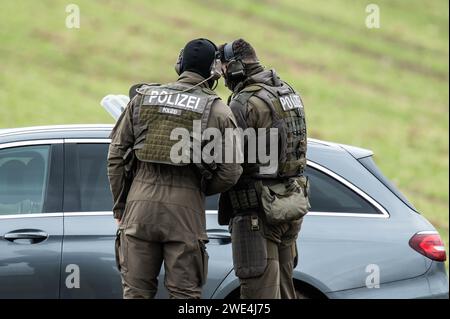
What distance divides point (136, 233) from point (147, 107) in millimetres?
711

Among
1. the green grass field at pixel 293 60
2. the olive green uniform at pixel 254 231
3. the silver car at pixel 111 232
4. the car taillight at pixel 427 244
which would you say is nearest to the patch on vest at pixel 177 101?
the olive green uniform at pixel 254 231

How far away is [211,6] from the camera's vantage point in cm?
2828

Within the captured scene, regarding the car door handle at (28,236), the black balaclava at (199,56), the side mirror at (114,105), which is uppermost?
the side mirror at (114,105)

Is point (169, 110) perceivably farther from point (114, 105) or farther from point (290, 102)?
point (114, 105)

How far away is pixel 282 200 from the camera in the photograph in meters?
5.53

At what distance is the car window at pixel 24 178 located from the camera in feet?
19.7

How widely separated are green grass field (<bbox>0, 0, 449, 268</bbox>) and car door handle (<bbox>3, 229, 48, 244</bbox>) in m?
10.4

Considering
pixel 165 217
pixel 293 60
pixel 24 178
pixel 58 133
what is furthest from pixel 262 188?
pixel 293 60

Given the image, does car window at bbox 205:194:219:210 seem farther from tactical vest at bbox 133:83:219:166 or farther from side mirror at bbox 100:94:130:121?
tactical vest at bbox 133:83:219:166

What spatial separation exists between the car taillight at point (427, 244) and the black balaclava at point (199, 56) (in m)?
1.89

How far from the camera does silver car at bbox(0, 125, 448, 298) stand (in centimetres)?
585

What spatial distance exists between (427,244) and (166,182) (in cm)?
199

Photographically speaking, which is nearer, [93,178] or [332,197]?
[93,178]

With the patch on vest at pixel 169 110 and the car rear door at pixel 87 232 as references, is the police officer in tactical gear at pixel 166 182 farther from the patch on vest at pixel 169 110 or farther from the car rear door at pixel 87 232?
the car rear door at pixel 87 232
